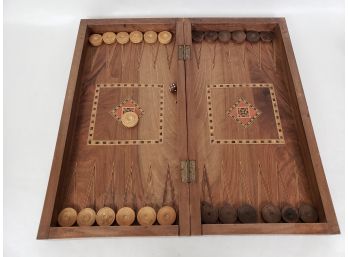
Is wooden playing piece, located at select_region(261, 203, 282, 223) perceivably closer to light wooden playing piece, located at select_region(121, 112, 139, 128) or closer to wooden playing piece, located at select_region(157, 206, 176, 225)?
wooden playing piece, located at select_region(157, 206, 176, 225)

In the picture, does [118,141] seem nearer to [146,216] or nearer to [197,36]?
[146,216]

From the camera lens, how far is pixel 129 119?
1.39 meters

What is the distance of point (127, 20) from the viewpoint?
1.63 metres

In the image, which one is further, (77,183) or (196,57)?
(196,57)

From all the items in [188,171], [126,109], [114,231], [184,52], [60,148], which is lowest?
[114,231]

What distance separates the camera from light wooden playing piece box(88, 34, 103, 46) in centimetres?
163

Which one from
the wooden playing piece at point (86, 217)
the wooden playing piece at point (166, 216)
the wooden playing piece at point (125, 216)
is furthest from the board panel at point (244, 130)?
the wooden playing piece at point (86, 217)

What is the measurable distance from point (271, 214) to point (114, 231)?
63 cm

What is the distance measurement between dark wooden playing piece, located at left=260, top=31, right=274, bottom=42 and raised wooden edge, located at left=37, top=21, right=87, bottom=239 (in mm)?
1011

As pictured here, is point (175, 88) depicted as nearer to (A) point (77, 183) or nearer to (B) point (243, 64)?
(B) point (243, 64)

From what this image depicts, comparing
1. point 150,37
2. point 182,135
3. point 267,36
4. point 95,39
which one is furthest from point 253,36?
point 95,39

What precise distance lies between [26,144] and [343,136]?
61.6 inches

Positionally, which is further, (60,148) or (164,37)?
(164,37)
